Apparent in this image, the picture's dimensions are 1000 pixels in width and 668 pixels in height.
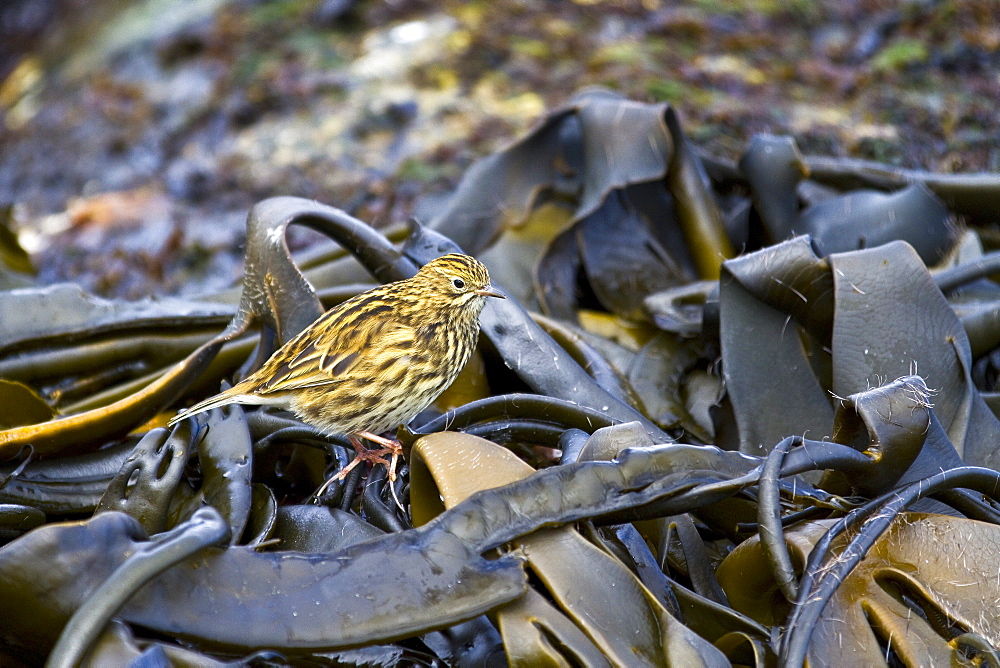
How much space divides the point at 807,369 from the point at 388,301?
4.13 ft

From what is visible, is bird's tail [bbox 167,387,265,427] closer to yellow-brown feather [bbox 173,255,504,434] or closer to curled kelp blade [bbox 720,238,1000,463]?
yellow-brown feather [bbox 173,255,504,434]

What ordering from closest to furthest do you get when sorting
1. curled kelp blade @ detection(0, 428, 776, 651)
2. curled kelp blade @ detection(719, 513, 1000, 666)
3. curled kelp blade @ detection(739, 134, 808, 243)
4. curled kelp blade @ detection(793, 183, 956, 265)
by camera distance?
curled kelp blade @ detection(0, 428, 776, 651), curled kelp blade @ detection(719, 513, 1000, 666), curled kelp blade @ detection(793, 183, 956, 265), curled kelp blade @ detection(739, 134, 808, 243)

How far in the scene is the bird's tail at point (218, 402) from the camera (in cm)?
236

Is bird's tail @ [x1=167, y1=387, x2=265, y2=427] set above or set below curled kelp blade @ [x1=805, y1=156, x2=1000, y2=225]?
above

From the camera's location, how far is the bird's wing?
249 centimetres

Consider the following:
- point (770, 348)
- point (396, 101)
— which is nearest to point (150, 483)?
point (770, 348)

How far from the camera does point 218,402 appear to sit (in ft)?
7.86

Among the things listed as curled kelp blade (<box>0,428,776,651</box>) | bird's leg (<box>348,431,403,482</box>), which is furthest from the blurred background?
curled kelp blade (<box>0,428,776,651</box>)

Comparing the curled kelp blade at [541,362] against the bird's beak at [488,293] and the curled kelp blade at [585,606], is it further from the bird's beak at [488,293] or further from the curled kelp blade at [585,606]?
the curled kelp blade at [585,606]

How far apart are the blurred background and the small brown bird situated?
5.16ft

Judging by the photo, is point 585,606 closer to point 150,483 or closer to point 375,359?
point 375,359

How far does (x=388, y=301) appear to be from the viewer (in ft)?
8.78

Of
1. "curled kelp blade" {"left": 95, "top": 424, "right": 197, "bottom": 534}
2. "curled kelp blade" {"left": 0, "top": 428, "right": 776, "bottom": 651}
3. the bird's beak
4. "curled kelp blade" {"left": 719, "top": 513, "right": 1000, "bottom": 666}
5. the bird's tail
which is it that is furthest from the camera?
the bird's beak

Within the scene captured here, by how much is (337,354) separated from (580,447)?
2.53 feet
